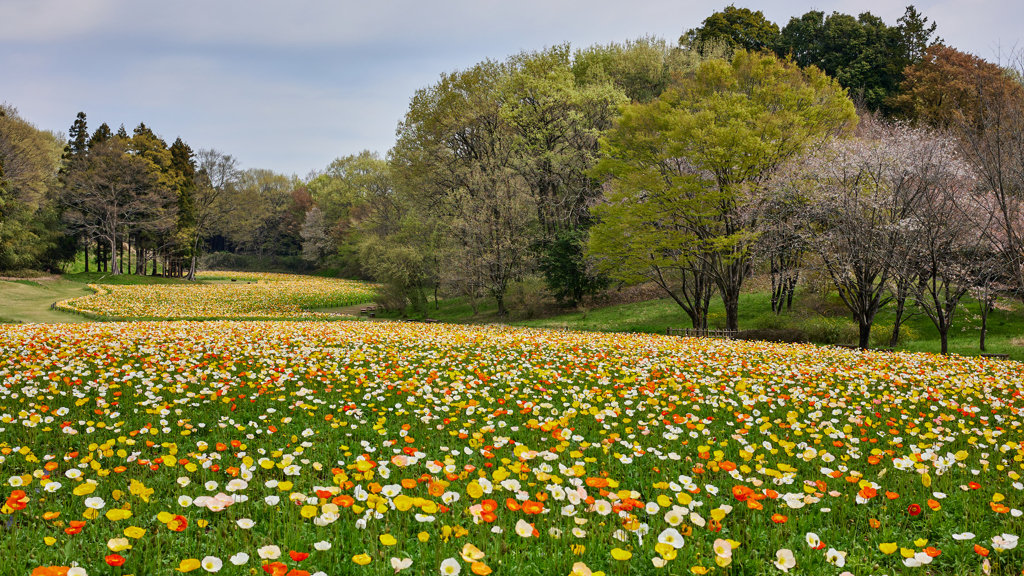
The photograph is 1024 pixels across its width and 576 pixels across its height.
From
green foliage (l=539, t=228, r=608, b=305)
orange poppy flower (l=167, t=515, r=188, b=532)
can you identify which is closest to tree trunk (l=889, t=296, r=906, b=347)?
green foliage (l=539, t=228, r=608, b=305)

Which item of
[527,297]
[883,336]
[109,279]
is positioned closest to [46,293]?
[109,279]

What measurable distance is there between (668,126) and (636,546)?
1971 cm

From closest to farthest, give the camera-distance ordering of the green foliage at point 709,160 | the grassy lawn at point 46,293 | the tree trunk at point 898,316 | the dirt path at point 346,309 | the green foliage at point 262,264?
1. the tree trunk at point 898,316
2. the green foliage at point 709,160
3. the grassy lawn at point 46,293
4. the dirt path at point 346,309
5. the green foliage at point 262,264

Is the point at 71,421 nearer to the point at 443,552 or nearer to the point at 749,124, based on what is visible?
the point at 443,552

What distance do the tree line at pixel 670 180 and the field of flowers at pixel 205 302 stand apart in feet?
18.4

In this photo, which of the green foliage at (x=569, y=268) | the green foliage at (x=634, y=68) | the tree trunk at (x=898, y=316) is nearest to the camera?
the tree trunk at (x=898, y=316)

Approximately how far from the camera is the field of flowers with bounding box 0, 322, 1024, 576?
274 cm

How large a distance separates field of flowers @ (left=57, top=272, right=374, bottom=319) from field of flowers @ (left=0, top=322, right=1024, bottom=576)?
1908 cm

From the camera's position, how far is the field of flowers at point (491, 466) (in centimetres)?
274

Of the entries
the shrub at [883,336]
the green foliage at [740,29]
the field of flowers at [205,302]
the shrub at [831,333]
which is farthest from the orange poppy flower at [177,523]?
the green foliage at [740,29]

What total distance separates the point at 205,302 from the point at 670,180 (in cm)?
2982

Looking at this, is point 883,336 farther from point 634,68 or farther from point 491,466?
point 634,68

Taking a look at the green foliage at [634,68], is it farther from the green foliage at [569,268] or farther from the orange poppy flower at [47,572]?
the orange poppy flower at [47,572]

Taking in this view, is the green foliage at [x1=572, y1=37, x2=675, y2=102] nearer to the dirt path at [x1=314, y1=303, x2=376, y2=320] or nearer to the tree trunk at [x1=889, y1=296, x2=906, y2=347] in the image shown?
the dirt path at [x1=314, y1=303, x2=376, y2=320]
